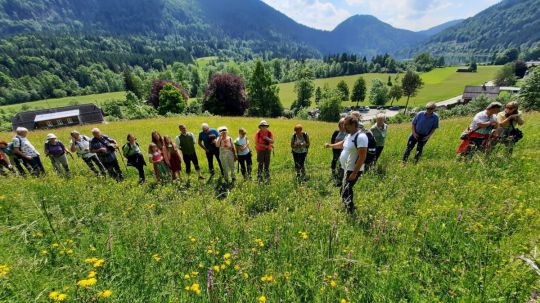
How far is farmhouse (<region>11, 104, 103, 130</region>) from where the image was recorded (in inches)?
2165

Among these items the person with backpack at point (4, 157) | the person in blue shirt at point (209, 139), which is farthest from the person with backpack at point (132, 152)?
the person with backpack at point (4, 157)

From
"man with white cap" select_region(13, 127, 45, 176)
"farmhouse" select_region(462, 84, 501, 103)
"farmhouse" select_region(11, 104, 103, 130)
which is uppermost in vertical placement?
"man with white cap" select_region(13, 127, 45, 176)

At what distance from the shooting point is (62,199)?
5512mm

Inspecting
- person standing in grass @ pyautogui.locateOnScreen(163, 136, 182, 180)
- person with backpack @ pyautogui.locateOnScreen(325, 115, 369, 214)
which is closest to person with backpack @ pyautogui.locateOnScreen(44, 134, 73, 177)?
person standing in grass @ pyautogui.locateOnScreen(163, 136, 182, 180)

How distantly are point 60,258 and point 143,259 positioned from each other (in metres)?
1.09

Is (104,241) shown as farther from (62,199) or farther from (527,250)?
(527,250)

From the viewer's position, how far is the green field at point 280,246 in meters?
2.90

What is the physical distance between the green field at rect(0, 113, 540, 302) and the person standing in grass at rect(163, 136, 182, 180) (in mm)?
2821

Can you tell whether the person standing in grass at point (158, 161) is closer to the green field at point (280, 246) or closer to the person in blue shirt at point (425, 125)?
the green field at point (280, 246)

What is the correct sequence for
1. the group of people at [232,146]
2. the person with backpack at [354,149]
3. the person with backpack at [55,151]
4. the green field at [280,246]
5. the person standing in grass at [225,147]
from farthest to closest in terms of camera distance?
the person with backpack at [55,151], the person standing in grass at [225,147], the group of people at [232,146], the person with backpack at [354,149], the green field at [280,246]

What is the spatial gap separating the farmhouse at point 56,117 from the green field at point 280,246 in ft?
196

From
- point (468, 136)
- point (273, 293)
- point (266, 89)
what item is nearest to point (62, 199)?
point (273, 293)

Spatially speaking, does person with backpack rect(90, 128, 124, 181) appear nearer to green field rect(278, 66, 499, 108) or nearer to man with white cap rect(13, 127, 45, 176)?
man with white cap rect(13, 127, 45, 176)

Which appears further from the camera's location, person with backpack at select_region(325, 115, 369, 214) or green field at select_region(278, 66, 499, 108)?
green field at select_region(278, 66, 499, 108)
